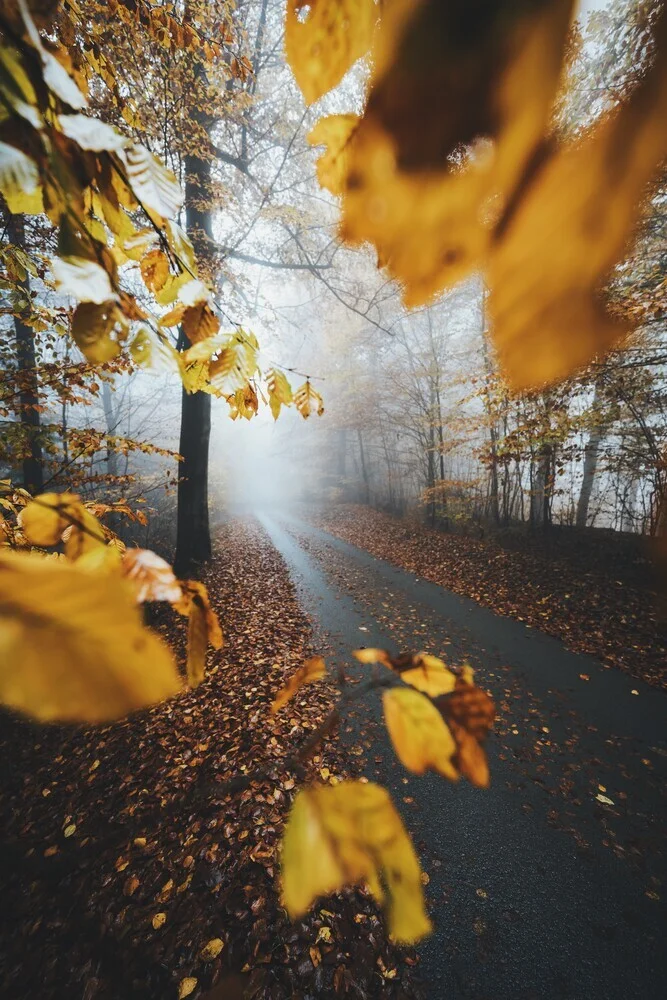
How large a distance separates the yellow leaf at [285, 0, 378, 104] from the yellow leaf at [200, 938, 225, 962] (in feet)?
12.8

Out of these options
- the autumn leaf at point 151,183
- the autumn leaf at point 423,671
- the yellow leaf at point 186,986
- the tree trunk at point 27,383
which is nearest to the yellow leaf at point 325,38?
the autumn leaf at point 151,183

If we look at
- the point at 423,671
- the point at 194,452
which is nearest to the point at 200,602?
the point at 423,671

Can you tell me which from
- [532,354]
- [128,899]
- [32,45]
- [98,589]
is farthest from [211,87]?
[128,899]

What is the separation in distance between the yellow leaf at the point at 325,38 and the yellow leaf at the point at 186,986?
3.88 m

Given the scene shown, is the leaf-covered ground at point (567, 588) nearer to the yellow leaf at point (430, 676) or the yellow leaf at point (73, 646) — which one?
the yellow leaf at point (430, 676)

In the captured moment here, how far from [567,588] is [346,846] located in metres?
7.43

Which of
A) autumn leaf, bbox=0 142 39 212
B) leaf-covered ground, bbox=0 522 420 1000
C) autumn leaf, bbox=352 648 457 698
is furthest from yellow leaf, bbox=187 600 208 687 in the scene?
autumn leaf, bbox=0 142 39 212

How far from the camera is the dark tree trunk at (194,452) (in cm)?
673

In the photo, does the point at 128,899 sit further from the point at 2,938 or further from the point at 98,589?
the point at 98,589

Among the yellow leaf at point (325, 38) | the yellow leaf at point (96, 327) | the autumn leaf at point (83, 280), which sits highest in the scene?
the yellow leaf at point (325, 38)

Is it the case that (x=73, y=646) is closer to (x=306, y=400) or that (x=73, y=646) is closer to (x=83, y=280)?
(x=83, y=280)

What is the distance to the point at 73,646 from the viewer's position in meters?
0.46

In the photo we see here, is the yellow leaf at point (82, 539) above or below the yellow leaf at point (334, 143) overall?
below

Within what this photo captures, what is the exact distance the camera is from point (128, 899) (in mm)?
2322
